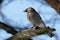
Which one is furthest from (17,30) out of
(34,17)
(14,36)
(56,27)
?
(56,27)

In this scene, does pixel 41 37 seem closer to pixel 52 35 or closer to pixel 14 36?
pixel 52 35

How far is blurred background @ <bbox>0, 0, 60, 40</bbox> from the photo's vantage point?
1209 mm

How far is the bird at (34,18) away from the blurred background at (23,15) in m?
0.03

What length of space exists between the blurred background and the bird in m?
0.03

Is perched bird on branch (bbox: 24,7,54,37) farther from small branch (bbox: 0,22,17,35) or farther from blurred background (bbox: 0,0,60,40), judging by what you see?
small branch (bbox: 0,22,17,35)

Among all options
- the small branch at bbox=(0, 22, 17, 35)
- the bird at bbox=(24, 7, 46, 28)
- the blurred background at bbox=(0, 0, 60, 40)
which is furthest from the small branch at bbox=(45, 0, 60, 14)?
the small branch at bbox=(0, 22, 17, 35)

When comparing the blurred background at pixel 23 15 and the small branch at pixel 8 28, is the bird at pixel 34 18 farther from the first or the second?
the small branch at pixel 8 28

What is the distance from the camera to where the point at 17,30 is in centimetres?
124

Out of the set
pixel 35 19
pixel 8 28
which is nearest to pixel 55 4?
pixel 35 19

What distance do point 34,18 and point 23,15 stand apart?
9 cm

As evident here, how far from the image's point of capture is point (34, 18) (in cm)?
119

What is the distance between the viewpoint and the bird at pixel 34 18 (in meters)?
1.20

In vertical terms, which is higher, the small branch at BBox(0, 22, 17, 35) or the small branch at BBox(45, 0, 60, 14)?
the small branch at BBox(45, 0, 60, 14)

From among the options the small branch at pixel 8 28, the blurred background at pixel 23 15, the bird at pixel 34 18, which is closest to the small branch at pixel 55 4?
the blurred background at pixel 23 15
